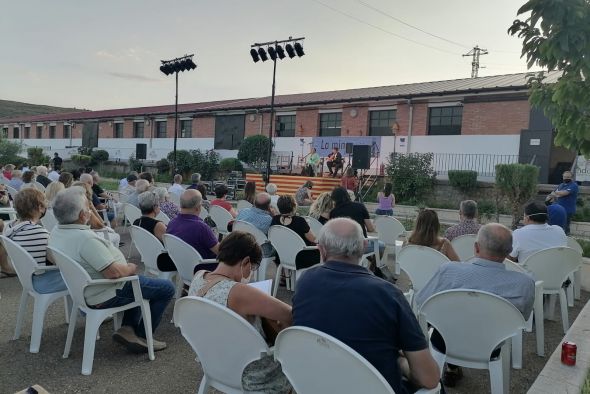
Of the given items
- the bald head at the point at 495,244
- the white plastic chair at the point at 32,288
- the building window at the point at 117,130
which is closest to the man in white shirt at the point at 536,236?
the bald head at the point at 495,244

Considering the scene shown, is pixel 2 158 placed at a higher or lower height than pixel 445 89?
lower

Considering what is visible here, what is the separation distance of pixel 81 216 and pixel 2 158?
27.8 metres

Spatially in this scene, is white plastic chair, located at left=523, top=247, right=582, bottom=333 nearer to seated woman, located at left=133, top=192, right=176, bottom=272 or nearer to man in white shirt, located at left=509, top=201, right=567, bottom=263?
man in white shirt, located at left=509, top=201, right=567, bottom=263

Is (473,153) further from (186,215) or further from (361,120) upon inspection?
(186,215)

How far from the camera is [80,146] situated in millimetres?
32625

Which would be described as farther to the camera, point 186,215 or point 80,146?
point 80,146

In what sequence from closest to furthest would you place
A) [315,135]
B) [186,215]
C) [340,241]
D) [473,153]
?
[340,241], [186,215], [473,153], [315,135]

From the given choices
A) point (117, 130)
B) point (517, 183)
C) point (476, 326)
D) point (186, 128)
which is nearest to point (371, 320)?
point (476, 326)

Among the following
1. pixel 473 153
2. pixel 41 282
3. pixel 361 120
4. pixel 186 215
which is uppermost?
pixel 361 120

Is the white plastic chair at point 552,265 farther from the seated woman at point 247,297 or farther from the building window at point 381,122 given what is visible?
the building window at point 381,122

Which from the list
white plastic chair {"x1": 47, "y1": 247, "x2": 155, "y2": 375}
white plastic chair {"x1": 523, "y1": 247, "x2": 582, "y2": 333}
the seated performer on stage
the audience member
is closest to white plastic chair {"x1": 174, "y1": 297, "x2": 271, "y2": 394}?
white plastic chair {"x1": 47, "y1": 247, "x2": 155, "y2": 375}

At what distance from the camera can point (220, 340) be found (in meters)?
1.93

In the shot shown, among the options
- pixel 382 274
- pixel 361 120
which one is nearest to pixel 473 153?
pixel 361 120

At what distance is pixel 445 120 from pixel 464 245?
13621 mm
